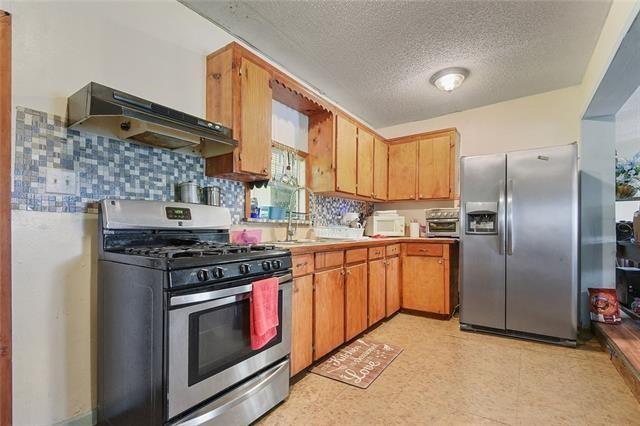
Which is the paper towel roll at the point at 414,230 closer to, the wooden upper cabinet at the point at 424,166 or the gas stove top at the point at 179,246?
the wooden upper cabinet at the point at 424,166

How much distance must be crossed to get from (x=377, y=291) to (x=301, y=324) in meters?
1.22

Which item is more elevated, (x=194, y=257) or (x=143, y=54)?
(x=143, y=54)

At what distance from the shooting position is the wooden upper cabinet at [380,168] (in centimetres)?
399

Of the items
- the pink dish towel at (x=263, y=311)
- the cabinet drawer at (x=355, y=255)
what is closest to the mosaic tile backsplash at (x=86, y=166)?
the pink dish towel at (x=263, y=311)

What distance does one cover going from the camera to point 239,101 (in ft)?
7.09

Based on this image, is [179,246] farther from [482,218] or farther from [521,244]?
[521,244]

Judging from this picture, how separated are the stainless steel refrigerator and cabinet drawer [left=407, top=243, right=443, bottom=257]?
0.32 m

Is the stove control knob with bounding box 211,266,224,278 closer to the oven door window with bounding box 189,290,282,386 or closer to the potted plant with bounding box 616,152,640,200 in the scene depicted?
the oven door window with bounding box 189,290,282,386

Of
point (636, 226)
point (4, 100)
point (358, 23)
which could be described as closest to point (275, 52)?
point (358, 23)

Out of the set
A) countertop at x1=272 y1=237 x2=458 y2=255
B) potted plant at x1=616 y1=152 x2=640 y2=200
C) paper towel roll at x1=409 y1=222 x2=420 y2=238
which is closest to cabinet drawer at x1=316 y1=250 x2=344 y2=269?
countertop at x1=272 y1=237 x2=458 y2=255

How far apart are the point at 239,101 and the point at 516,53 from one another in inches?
96.5

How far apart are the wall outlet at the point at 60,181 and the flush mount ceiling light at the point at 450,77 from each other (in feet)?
10.3

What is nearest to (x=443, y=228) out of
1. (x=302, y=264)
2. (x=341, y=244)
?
(x=341, y=244)

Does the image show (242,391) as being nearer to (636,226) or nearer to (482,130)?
(636,226)
